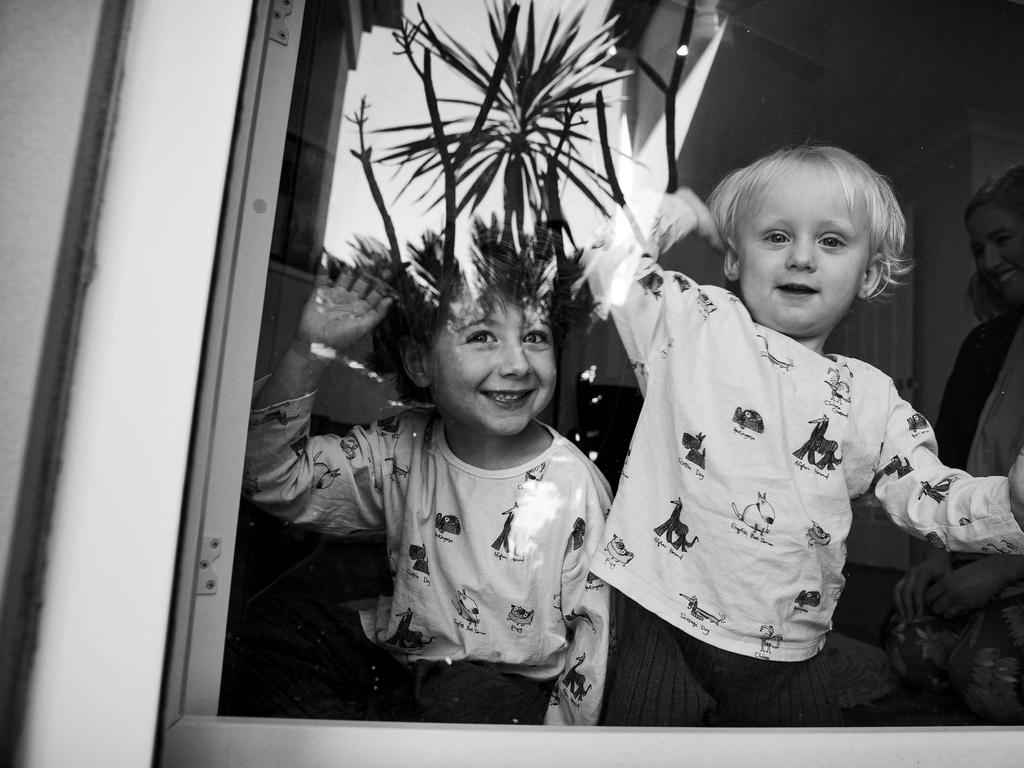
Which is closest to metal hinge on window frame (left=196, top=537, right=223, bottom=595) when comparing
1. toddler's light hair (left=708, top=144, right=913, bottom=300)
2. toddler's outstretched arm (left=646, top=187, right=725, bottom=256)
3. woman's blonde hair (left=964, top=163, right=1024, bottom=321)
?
toddler's outstretched arm (left=646, top=187, right=725, bottom=256)

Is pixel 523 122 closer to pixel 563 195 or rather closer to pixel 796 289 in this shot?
pixel 563 195

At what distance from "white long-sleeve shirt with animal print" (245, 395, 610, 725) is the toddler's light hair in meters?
0.54

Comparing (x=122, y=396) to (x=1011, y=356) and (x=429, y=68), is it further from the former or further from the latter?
(x=1011, y=356)

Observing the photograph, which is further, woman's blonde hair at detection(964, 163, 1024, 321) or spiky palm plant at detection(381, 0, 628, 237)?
woman's blonde hair at detection(964, 163, 1024, 321)

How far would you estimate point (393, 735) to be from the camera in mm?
996

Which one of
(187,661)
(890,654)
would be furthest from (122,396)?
(890,654)

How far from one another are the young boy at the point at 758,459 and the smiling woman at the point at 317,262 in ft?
0.15

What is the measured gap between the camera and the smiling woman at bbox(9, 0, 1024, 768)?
2.72 feet

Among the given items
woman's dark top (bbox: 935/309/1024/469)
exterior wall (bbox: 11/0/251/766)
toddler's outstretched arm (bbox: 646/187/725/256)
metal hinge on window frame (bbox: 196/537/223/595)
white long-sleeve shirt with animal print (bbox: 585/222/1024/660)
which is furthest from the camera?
woman's dark top (bbox: 935/309/1024/469)

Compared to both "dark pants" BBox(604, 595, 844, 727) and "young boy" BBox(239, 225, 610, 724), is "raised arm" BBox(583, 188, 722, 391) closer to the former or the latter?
"young boy" BBox(239, 225, 610, 724)

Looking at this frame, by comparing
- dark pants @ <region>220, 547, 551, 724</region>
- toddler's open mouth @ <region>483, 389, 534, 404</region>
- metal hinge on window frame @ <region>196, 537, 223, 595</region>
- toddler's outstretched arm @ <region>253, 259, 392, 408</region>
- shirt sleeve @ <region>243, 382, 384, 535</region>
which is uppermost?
toddler's outstretched arm @ <region>253, 259, 392, 408</region>

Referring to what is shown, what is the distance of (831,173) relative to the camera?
4.66ft

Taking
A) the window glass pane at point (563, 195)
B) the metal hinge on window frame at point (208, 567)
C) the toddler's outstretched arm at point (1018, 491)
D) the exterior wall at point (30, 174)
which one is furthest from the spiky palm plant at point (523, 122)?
the toddler's outstretched arm at point (1018, 491)

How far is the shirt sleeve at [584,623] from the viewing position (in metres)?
1.29
